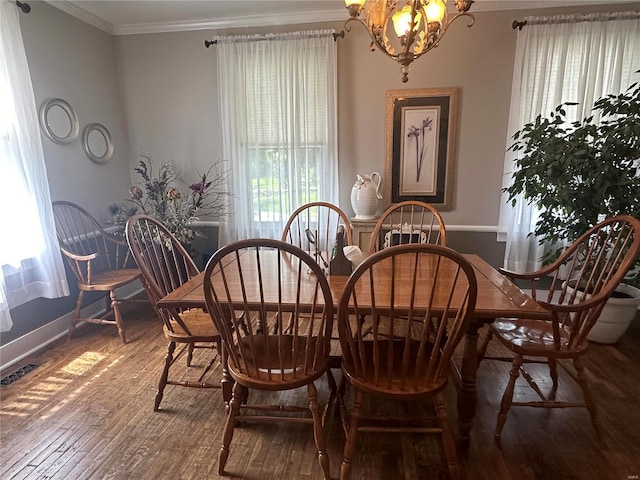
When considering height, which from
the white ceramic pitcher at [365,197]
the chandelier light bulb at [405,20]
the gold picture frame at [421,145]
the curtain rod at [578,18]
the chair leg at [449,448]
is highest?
the curtain rod at [578,18]

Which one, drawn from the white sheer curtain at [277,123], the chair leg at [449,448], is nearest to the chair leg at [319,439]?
the chair leg at [449,448]

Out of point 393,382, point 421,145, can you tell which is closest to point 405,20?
point 393,382

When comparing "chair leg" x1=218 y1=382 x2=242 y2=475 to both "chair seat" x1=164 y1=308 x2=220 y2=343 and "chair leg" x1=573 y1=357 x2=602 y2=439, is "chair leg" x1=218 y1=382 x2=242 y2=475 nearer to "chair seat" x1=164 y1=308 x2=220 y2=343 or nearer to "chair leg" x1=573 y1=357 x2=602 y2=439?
"chair seat" x1=164 y1=308 x2=220 y2=343

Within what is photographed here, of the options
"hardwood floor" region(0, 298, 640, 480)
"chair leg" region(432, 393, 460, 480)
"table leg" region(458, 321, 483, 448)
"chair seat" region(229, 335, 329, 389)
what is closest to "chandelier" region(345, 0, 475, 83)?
"table leg" region(458, 321, 483, 448)

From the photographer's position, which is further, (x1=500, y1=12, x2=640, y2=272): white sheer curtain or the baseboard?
(x1=500, y1=12, x2=640, y2=272): white sheer curtain

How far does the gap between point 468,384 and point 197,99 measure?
332 centimetres

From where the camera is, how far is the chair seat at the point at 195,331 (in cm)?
184

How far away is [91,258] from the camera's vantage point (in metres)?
2.66

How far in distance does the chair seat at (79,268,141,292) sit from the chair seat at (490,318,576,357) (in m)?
2.59

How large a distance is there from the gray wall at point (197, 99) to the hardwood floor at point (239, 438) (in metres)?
1.03

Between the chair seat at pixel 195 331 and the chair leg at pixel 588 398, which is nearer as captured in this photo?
the chair leg at pixel 588 398

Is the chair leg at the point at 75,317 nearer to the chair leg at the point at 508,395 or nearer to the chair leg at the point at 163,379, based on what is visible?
the chair leg at the point at 163,379

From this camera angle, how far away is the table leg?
156 centimetres

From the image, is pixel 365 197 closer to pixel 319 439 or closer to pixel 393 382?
pixel 393 382
